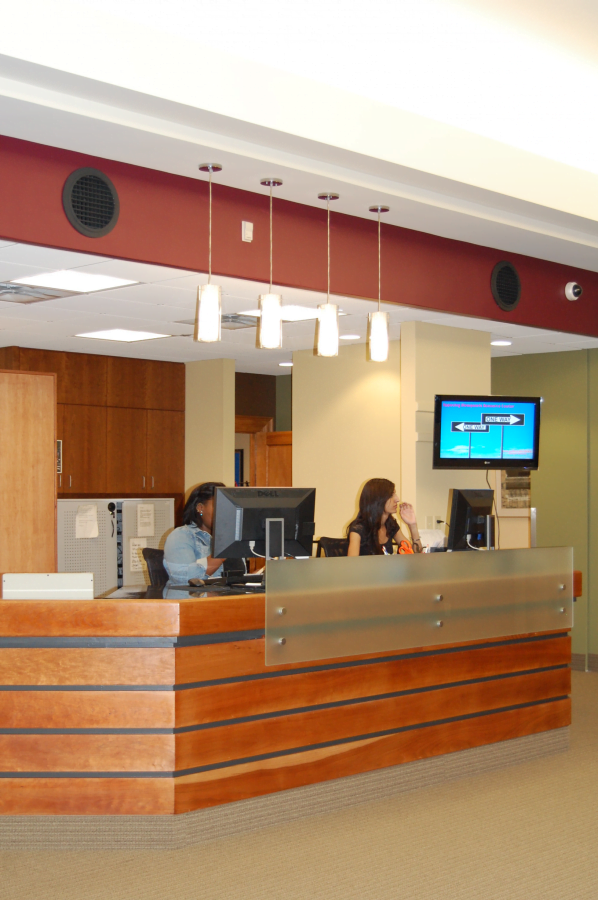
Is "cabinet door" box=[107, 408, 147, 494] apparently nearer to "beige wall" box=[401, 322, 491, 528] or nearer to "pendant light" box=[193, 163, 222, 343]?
"beige wall" box=[401, 322, 491, 528]

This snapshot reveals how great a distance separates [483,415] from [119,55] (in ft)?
12.5

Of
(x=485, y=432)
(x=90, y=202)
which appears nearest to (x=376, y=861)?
(x=90, y=202)

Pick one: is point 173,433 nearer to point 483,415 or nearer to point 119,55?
point 483,415

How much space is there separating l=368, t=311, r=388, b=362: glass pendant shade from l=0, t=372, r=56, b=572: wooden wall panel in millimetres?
3663

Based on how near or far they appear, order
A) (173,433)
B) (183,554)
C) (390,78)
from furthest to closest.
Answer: (173,433) < (183,554) < (390,78)

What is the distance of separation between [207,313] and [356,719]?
2162 mm

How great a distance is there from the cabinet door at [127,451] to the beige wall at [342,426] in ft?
5.44

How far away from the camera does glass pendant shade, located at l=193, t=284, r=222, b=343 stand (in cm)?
425

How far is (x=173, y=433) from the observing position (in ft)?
30.9

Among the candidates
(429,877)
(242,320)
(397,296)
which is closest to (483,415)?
(397,296)

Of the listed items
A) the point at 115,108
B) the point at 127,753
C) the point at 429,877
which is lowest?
the point at 429,877

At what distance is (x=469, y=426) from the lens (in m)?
6.63

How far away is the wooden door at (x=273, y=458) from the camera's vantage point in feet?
34.2

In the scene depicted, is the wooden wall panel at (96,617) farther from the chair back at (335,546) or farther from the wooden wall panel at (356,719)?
the chair back at (335,546)
